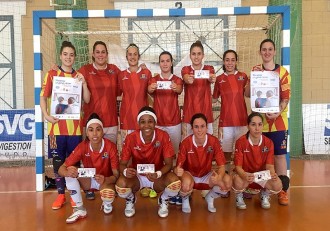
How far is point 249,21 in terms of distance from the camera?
279 inches

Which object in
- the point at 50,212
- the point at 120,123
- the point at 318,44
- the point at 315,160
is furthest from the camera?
the point at 318,44

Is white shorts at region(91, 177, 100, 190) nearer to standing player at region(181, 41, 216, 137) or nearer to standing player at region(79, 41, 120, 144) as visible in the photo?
standing player at region(79, 41, 120, 144)

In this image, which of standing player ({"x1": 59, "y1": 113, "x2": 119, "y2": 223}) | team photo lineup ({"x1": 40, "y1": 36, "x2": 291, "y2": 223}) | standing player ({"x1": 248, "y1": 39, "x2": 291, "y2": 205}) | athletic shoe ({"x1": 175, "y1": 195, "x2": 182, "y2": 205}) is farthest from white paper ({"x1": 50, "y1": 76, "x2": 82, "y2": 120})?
standing player ({"x1": 248, "y1": 39, "x2": 291, "y2": 205})

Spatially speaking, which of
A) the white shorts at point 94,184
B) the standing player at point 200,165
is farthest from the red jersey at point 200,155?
the white shorts at point 94,184

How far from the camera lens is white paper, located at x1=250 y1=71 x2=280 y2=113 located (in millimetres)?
3771

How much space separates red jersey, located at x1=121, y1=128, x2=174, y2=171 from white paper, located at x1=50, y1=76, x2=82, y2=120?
683 millimetres

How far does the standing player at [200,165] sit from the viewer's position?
11.3ft

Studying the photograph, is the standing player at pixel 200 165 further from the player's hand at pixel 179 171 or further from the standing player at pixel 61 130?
the standing player at pixel 61 130

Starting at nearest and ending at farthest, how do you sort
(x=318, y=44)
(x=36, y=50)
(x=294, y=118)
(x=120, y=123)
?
1. (x=120, y=123)
2. (x=36, y=50)
3. (x=294, y=118)
4. (x=318, y=44)

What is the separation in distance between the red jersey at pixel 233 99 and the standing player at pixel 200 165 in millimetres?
515

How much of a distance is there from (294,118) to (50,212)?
499cm

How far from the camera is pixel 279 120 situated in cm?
389

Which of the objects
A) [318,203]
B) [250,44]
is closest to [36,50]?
[318,203]

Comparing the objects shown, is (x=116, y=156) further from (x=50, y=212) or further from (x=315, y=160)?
(x=315, y=160)
